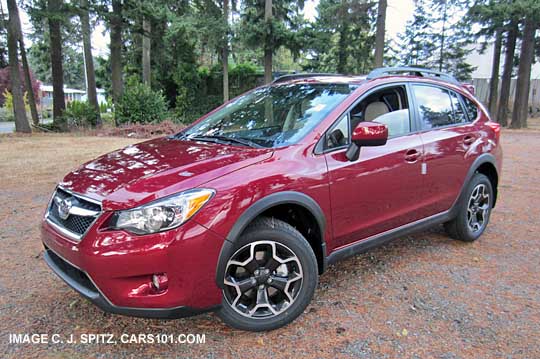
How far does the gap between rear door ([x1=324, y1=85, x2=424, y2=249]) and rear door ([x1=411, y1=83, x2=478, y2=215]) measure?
5.3 inches

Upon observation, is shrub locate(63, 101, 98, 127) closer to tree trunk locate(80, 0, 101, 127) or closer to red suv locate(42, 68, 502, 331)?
tree trunk locate(80, 0, 101, 127)

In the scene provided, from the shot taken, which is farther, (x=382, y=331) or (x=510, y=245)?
(x=510, y=245)

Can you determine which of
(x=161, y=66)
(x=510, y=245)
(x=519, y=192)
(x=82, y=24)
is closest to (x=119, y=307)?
(x=510, y=245)

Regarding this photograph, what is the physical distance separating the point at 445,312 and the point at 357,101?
169cm

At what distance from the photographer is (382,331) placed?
8.54 feet

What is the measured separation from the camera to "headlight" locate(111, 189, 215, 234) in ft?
7.17

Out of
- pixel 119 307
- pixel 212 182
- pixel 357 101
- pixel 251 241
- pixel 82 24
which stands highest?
pixel 82 24

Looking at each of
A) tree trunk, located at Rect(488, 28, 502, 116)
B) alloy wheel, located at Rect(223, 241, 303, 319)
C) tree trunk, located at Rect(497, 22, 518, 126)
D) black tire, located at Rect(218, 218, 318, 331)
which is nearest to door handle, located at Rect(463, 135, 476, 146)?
black tire, located at Rect(218, 218, 318, 331)

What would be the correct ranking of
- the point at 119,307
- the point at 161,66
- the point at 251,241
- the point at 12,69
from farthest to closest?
the point at 161,66 < the point at 12,69 < the point at 251,241 < the point at 119,307

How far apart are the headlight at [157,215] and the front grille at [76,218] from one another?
0.63 feet

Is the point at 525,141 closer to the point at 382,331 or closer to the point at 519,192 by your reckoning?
the point at 519,192

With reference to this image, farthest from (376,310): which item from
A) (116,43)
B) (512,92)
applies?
(512,92)

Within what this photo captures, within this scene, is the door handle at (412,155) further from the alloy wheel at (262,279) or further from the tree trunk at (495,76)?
the tree trunk at (495,76)

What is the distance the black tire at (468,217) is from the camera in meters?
3.97
